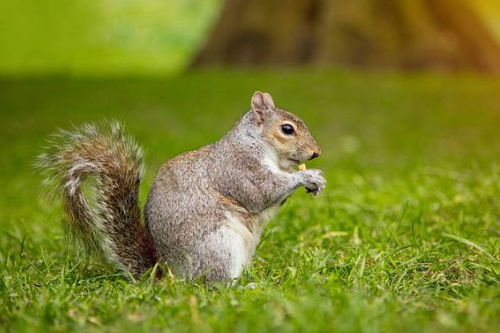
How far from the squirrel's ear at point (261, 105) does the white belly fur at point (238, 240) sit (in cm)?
44

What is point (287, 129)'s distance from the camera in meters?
3.59

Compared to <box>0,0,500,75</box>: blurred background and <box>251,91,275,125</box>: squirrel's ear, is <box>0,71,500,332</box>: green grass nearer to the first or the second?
<box>251,91,275,125</box>: squirrel's ear

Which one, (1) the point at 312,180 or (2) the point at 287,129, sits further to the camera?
(2) the point at 287,129

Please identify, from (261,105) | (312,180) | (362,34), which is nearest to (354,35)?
(362,34)

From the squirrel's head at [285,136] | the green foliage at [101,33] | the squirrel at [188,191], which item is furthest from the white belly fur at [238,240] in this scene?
the green foliage at [101,33]

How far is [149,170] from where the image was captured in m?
7.15

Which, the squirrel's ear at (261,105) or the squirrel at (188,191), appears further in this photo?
the squirrel's ear at (261,105)

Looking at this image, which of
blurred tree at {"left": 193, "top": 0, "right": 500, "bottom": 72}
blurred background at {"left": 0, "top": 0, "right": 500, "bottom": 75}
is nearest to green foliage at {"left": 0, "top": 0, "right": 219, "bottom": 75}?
blurred background at {"left": 0, "top": 0, "right": 500, "bottom": 75}

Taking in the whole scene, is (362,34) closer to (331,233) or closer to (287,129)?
(331,233)

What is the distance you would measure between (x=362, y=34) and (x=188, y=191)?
382 inches

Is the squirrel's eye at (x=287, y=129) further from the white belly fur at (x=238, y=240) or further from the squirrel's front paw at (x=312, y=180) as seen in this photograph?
the white belly fur at (x=238, y=240)

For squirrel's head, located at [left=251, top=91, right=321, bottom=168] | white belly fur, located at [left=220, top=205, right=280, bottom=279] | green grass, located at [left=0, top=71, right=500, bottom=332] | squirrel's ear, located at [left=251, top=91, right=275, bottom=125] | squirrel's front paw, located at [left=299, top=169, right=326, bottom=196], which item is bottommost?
green grass, located at [left=0, top=71, right=500, bottom=332]

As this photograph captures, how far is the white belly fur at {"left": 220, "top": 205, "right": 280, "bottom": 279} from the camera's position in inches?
133

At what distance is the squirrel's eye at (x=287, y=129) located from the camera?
359cm
